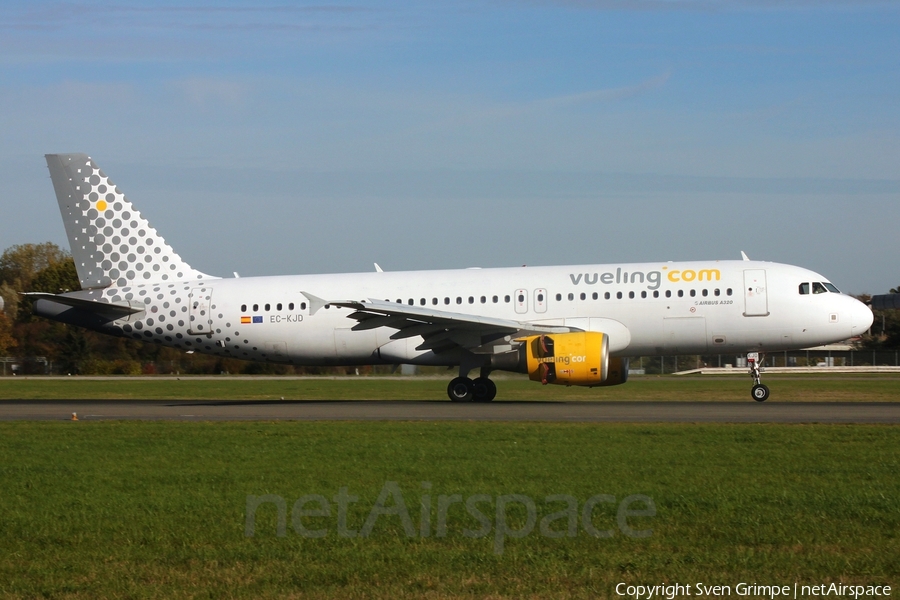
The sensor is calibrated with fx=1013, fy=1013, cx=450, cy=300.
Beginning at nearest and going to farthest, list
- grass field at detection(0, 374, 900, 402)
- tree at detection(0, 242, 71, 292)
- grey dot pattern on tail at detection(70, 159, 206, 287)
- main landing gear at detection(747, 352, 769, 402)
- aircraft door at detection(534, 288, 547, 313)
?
1. main landing gear at detection(747, 352, 769, 402)
2. aircraft door at detection(534, 288, 547, 313)
3. grey dot pattern on tail at detection(70, 159, 206, 287)
4. grass field at detection(0, 374, 900, 402)
5. tree at detection(0, 242, 71, 292)

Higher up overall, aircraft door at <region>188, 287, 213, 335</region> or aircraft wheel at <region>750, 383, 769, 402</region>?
aircraft door at <region>188, 287, 213, 335</region>

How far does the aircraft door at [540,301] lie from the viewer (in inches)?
1017

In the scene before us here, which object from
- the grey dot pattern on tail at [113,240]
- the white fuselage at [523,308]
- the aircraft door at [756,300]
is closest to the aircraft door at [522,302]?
the white fuselage at [523,308]

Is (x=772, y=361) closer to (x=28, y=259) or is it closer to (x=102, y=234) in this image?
(x=102, y=234)

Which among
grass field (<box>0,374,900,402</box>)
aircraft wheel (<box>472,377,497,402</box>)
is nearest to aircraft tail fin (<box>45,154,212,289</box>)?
grass field (<box>0,374,900,402</box>)

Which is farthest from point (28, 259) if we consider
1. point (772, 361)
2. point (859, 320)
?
point (859, 320)

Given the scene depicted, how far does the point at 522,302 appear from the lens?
2606 centimetres

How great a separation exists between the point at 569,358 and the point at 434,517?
14748 millimetres

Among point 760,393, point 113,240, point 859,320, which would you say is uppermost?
point 113,240

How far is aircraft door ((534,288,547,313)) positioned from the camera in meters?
25.8

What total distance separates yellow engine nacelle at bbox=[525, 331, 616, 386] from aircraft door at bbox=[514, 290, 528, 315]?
222 centimetres

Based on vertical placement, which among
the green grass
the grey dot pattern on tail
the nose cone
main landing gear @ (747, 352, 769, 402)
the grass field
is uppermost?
the grey dot pattern on tail

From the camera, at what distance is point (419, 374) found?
140ft

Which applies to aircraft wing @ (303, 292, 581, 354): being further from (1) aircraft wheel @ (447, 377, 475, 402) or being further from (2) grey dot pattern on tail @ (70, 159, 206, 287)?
(2) grey dot pattern on tail @ (70, 159, 206, 287)
